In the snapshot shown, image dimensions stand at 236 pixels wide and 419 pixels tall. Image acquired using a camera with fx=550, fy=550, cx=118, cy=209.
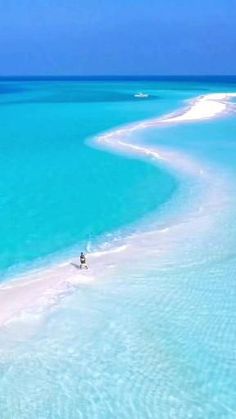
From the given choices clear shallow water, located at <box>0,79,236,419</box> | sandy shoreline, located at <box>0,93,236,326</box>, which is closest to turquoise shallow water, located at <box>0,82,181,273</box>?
sandy shoreline, located at <box>0,93,236,326</box>

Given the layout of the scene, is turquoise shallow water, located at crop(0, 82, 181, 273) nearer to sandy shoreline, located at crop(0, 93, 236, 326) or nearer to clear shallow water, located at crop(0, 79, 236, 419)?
sandy shoreline, located at crop(0, 93, 236, 326)

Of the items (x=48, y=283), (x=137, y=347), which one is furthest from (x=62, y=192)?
(x=137, y=347)

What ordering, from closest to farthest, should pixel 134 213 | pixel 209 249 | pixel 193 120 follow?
pixel 209 249
pixel 134 213
pixel 193 120

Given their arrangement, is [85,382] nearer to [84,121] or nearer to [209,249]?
[209,249]

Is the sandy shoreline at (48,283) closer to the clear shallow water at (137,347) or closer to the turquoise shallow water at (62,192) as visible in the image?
the clear shallow water at (137,347)

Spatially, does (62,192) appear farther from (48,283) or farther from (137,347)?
(137,347)

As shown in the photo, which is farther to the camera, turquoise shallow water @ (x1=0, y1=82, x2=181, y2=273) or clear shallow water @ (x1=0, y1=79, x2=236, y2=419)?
turquoise shallow water @ (x1=0, y1=82, x2=181, y2=273)

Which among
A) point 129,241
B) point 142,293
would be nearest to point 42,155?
point 129,241

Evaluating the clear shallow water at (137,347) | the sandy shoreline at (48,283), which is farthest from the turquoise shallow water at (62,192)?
the clear shallow water at (137,347)
